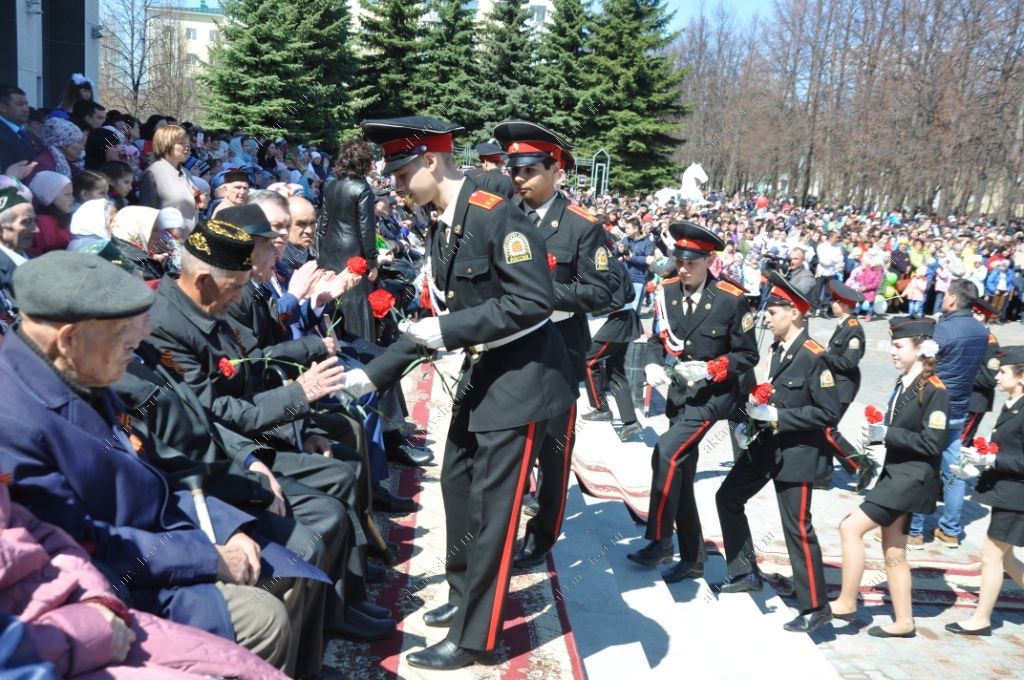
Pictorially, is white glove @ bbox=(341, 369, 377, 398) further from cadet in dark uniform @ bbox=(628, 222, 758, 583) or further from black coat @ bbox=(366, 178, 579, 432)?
cadet in dark uniform @ bbox=(628, 222, 758, 583)

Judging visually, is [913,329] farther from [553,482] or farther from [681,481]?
[553,482]

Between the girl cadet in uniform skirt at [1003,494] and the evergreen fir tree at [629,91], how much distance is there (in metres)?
31.2

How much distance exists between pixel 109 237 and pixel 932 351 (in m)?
5.44

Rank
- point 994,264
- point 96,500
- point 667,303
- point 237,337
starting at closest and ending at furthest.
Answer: point 96,500 → point 237,337 → point 667,303 → point 994,264

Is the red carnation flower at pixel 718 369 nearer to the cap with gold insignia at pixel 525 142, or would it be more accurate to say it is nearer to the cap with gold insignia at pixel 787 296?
the cap with gold insignia at pixel 787 296

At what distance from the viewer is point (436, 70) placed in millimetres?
34188

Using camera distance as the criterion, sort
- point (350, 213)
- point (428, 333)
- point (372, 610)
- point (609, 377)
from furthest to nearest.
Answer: point (609, 377) → point (350, 213) → point (372, 610) → point (428, 333)

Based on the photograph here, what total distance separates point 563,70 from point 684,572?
34.0 metres

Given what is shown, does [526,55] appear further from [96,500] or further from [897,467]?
[96,500]

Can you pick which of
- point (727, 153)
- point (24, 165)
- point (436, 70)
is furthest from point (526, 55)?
point (24, 165)

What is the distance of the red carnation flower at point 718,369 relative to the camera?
558 centimetres

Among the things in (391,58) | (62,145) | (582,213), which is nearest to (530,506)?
(582,213)

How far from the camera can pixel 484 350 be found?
364 cm

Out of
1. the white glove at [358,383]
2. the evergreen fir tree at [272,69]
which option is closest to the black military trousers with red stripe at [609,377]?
the white glove at [358,383]
